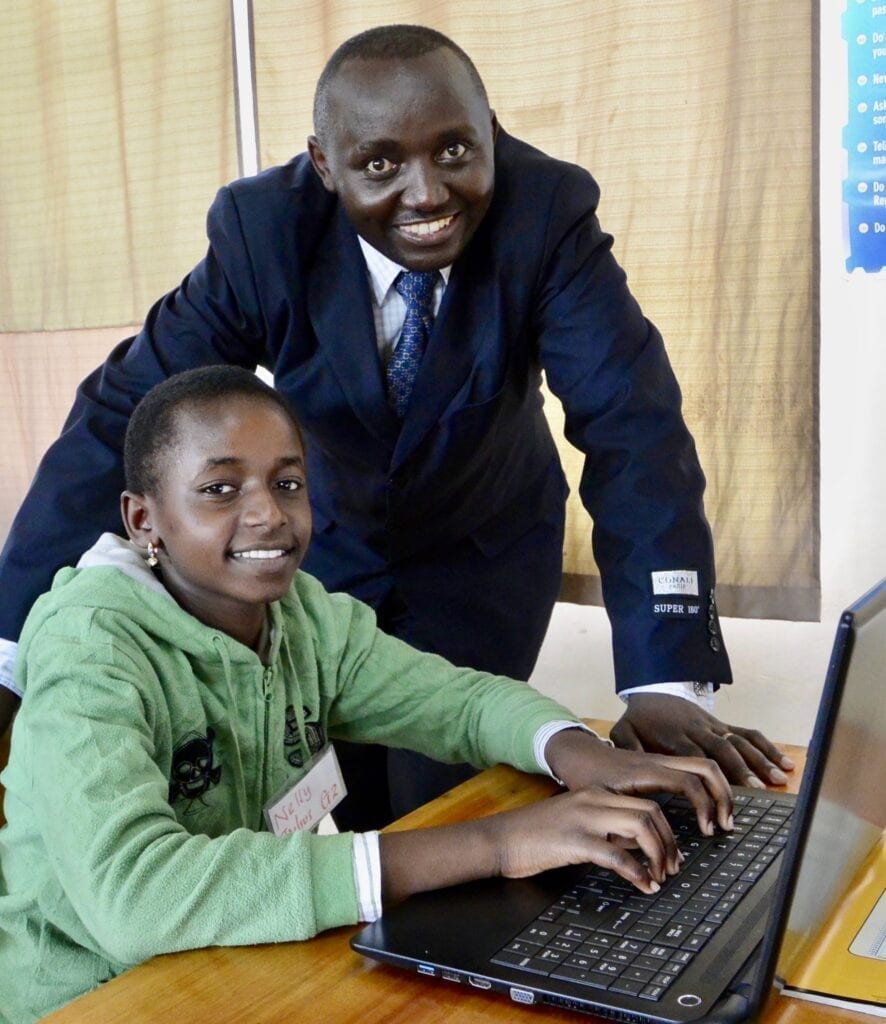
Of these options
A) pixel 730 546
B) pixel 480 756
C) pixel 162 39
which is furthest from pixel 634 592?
A: pixel 162 39

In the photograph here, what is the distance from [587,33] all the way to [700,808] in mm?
1774

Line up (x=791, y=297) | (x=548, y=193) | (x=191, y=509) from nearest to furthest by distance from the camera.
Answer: (x=191, y=509) < (x=548, y=193) < (x=791, y=297)

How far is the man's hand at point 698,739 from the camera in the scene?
50.0 inches

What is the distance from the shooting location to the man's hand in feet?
4.17

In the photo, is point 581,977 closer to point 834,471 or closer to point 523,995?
point 523,995

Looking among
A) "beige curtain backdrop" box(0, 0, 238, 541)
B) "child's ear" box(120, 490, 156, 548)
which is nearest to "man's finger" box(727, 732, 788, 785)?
"child's ear" box(120, 490, 156, 548)

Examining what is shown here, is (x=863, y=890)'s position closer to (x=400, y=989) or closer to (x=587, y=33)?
(x=400, y=989)

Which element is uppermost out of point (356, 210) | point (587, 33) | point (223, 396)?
point (587, 33)

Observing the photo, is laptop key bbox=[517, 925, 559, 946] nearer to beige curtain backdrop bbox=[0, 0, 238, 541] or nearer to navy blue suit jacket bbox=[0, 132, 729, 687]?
navy blue suit jacket bbox=[0, 132, 729, 687]

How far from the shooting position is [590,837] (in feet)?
3.16

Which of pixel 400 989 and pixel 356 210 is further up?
pixel 356 210

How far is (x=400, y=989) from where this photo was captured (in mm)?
848

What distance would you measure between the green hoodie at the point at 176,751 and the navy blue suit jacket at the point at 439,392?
300 millimetres

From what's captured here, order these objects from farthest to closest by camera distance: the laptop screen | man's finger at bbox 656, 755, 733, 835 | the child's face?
1. the child's face
2. man's finger at bbox 656, 755, 733, 835
3. the laptop screen
